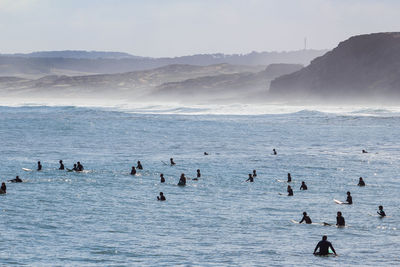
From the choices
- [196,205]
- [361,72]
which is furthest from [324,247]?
[361,72]

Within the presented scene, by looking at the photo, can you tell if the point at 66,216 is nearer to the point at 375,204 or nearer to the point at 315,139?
the point at 375,204

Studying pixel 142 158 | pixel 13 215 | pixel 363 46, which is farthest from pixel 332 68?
pixel 13 215

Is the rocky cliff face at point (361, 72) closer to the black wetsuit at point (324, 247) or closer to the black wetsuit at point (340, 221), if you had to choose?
the black wetsuit at point (340, 221)

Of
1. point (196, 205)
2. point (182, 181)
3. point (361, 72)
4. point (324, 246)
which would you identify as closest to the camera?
point (324, 246)

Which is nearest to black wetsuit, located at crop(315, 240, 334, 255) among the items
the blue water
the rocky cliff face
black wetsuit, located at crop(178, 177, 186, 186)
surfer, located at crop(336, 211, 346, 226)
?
the blue water

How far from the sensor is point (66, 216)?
3766 cm

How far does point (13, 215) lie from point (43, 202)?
13.6 feet

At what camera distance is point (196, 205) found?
4150 centimetres

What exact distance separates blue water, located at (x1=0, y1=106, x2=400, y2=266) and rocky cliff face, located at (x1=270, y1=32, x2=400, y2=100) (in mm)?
98148

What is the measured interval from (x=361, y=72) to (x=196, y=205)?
15490 centimetres

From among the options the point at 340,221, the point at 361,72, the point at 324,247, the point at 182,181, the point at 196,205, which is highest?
the point at 361,72

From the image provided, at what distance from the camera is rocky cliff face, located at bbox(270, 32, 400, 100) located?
7073 inches

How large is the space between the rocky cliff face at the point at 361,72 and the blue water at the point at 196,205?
9815cm

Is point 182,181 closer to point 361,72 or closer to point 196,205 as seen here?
point 196,205
